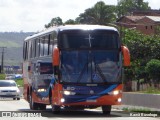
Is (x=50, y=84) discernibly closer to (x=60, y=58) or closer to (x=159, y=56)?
(x=60, y=58)

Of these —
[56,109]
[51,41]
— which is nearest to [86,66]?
[51,41]

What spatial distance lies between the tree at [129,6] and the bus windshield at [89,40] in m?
126

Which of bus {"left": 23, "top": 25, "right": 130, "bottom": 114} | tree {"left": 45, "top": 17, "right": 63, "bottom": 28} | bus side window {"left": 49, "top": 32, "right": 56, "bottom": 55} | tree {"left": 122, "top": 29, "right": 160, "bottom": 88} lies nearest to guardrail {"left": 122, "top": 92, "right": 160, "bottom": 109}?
bus {"left": 23, "top": 25, "right": 130, "bottom": 114}

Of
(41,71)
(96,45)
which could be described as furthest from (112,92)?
(41,71)

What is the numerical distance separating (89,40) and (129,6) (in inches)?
5388

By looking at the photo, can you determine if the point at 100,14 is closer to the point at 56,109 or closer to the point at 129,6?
the point at 129,6

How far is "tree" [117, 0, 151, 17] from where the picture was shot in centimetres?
15262

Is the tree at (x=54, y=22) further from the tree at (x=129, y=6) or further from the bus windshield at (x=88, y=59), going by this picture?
the bus windshield at (x=88, y=59)

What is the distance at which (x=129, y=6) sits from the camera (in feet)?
527

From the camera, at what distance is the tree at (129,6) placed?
153 meters

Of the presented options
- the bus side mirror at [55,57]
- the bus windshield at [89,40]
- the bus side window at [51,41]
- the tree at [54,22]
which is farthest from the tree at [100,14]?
the bus side mirror at [55,57]

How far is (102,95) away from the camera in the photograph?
80.8ft

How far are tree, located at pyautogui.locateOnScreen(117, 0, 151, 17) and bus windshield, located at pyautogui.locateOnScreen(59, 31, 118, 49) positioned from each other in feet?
414

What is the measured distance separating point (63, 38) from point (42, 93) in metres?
4.15
